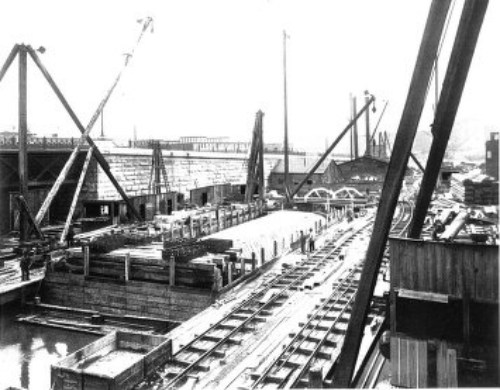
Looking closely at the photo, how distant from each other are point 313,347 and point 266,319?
7.09ft

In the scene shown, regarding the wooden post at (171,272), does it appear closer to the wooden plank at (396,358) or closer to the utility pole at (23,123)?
the utility pole at (23,123)

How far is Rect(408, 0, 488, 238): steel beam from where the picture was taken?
6262 millimetres

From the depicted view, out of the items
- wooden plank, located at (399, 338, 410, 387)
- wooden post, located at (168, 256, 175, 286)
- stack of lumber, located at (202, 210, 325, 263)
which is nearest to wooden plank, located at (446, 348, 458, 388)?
wooden plank, located at (399, 338, 410, 387)

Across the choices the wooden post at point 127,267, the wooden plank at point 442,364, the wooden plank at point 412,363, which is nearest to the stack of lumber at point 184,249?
the wooden post at point 127,267

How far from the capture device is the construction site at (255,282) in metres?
6.95

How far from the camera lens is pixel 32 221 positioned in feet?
61.7

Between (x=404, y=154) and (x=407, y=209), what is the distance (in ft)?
Answer: 99.7

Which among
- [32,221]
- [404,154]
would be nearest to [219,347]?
[404,154]

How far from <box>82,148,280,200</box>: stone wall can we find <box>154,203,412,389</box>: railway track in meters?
16.3

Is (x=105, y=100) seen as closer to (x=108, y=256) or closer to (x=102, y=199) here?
(x=102, y=199)

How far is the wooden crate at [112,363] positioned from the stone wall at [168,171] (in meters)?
19.6

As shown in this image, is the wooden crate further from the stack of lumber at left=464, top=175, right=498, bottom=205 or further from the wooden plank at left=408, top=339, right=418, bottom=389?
the stack of lumber at left=464, top=175, right=498, bottom=205

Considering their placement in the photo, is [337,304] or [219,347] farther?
[337,304]

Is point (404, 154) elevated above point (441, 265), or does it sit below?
above
